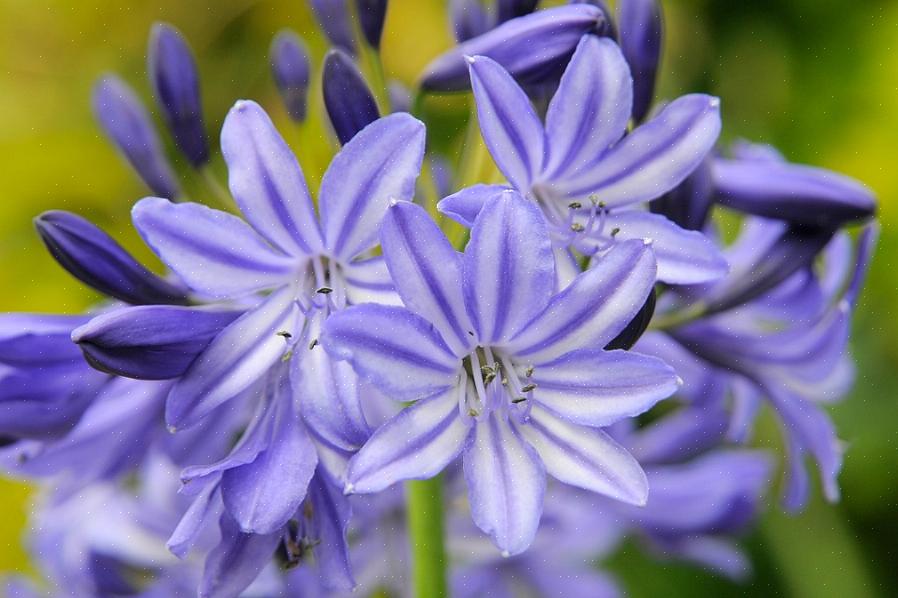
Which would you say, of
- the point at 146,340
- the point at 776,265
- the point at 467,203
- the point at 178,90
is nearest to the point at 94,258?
the point at 146,340

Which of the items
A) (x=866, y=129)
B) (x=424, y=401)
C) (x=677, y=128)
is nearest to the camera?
(x=424, y=401)

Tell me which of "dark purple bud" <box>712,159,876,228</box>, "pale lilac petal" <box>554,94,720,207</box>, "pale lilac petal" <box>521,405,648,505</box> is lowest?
"pale lilac petal" <box>521,405,648,505</box>

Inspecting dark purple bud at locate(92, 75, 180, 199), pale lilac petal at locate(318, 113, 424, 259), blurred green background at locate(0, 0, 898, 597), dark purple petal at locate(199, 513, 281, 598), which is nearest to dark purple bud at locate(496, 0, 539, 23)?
pale lilac petal at locate(318, 113, 424, 259)

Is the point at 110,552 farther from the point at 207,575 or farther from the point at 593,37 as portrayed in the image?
the point at 593,37

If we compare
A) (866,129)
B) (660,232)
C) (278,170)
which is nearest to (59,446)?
(278,170)

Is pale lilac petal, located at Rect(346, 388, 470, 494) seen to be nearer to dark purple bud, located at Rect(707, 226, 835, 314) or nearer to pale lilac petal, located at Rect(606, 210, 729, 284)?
pale lilac petal, located at Rect(606, 210, 729, 284)

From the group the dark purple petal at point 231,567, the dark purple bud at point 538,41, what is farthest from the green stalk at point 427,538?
the dark purple bud at point 538,41

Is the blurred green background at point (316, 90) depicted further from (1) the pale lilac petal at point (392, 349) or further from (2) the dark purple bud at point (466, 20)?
(1) the pale lilac petal at point (392, 349)

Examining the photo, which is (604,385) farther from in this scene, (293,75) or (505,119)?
(293,75)
